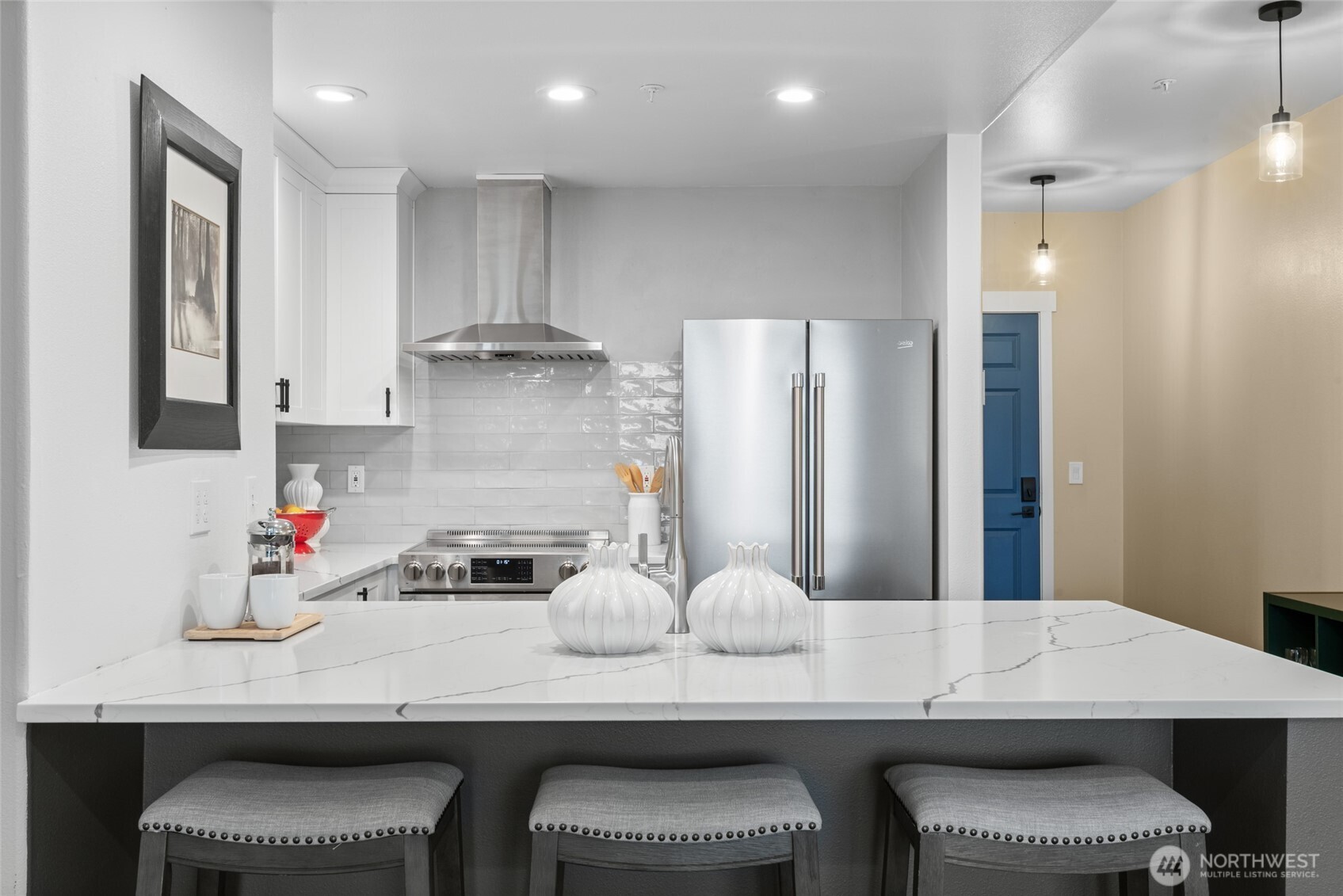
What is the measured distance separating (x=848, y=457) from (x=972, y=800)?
83.6 inches

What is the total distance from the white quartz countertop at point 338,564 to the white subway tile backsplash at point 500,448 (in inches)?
9.5

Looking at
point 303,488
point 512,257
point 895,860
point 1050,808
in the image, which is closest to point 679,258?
point 512,257

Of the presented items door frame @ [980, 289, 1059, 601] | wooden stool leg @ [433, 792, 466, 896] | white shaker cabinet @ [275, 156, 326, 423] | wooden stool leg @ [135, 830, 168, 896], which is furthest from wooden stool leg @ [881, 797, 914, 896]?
door frame @ [980, 289, 1059, 601]

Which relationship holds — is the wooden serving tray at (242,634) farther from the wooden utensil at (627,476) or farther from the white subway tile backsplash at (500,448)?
Answer: the white subway tile backsplash at (500,448)

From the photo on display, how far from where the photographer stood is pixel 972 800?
4.76ft

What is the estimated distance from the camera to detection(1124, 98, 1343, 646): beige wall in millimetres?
3549

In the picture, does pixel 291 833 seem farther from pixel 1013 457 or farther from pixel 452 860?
pixel 1013 457

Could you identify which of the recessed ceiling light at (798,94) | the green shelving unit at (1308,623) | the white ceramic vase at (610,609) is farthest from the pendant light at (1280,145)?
the white ceramic vase at (610,609)

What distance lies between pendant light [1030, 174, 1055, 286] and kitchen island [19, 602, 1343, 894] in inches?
121

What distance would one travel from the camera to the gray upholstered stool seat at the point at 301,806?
54.1 inches

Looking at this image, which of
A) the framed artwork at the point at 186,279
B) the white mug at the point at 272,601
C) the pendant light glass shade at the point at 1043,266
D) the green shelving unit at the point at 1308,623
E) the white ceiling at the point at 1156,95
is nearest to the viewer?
the framed artwork at the point at 186,279

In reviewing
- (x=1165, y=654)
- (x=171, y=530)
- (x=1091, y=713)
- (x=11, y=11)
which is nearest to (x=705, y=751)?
(x=1091, y=713)

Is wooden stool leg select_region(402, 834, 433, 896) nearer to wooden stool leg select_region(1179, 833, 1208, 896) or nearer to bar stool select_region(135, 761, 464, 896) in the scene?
bar stool select_region(135, 761, 464, 896)

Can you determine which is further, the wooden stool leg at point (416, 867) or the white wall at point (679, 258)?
the white wall at point (679, 258)
